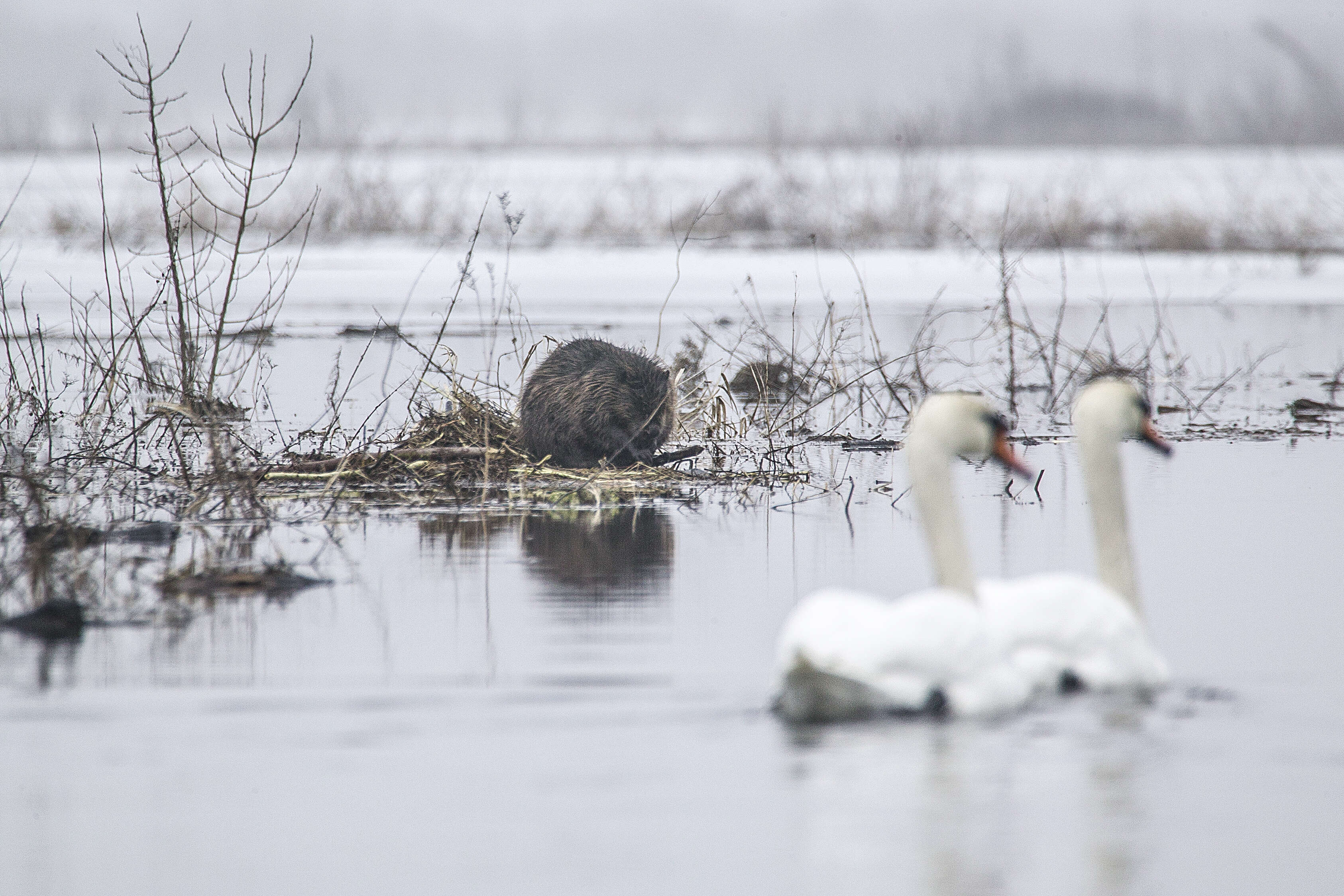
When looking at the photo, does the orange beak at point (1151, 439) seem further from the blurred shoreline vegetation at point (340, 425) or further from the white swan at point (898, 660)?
the blurred shoreline vegetation at point (340, 425)

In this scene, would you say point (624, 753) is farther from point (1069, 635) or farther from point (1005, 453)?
point (1005, 453)

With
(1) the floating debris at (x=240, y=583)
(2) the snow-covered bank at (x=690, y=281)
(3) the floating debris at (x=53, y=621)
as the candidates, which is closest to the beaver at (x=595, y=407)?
(1) the floating debris at (x=240, y=583)

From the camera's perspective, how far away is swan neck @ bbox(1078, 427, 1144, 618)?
16.1 ft

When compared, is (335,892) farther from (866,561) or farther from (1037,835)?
(866,561)

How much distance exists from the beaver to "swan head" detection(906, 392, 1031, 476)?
3152 mm

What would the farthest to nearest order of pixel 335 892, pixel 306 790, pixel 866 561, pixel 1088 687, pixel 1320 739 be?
pixel 866 561 → pixel 1088 687 → pixel 1320 739 → pixel 306 790 → pixel 335 892

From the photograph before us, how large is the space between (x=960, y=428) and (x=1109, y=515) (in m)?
0.58

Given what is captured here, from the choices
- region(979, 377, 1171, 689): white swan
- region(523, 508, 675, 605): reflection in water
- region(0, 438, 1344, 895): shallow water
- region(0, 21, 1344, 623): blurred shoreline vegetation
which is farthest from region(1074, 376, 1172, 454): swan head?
region(0, 21, 1344, 623): blurred shoreline vegetation

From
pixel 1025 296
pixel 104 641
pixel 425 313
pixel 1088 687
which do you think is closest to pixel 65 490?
pixel 104 641

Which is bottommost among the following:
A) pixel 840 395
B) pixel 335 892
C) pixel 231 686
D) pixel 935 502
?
pixel 335 892

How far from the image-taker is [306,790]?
12.9 ft

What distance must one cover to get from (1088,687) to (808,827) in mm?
1275

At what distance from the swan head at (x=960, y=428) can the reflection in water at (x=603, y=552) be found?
1350 mm

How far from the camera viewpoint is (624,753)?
414 centimetres
